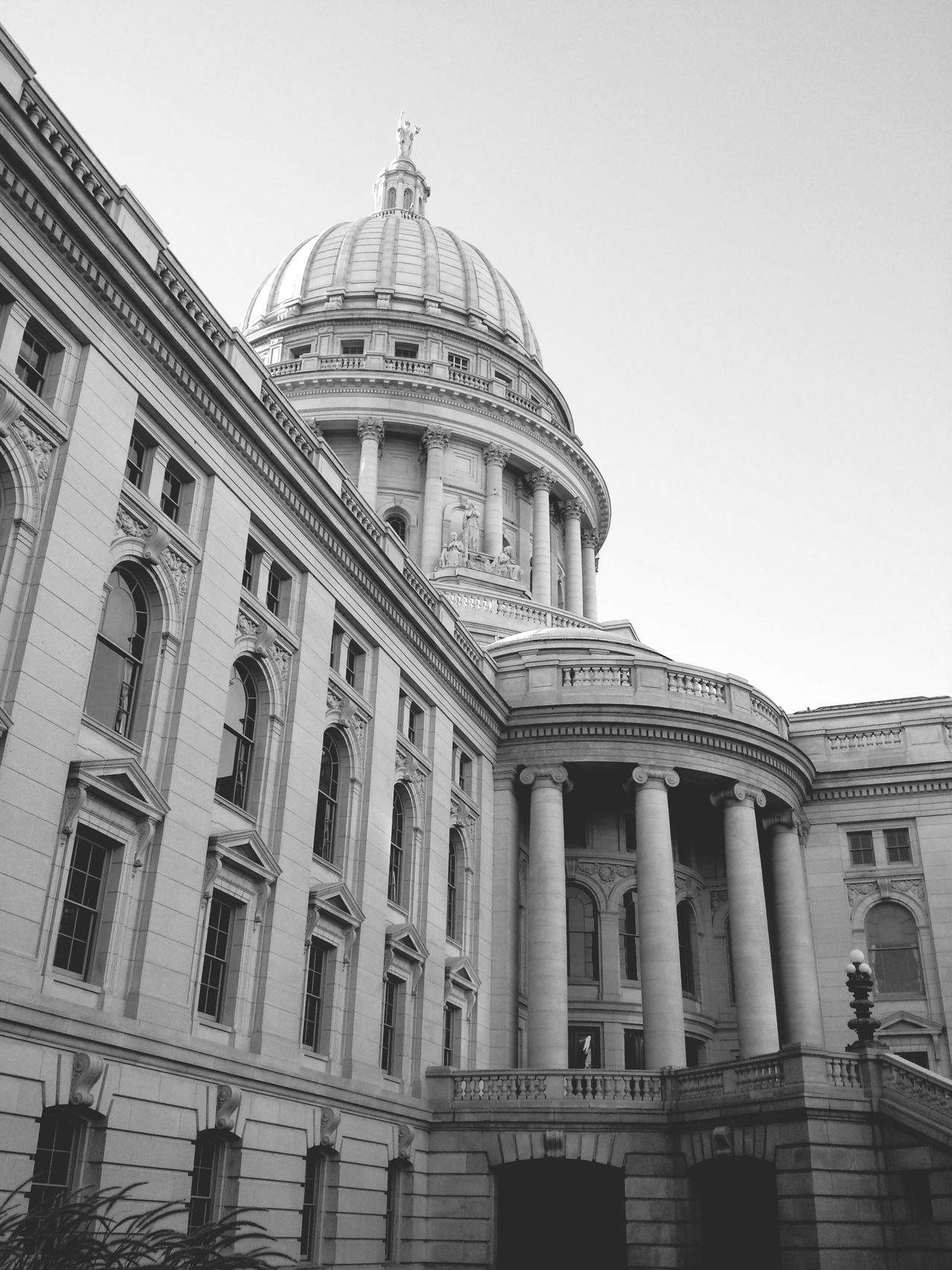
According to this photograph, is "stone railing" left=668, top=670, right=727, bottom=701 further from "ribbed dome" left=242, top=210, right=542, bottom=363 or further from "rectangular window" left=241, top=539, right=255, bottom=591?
"ribbed dome" left=242, top=210, right=542, bottom=363

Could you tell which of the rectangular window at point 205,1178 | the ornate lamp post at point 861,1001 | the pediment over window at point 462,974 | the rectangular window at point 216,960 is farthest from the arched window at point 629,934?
the rectangular window at point 205,1178

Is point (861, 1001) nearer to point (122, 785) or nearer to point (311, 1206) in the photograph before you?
point (311, 1206)

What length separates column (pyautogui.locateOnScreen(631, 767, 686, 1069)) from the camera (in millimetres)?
34906

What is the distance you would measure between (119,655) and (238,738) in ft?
13.6

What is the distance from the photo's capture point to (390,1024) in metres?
30.5

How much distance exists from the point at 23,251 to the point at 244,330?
56.1 m

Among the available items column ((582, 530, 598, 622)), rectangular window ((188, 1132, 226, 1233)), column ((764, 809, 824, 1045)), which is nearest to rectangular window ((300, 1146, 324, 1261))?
rectangular window ((188, 1132, 226, 1233))

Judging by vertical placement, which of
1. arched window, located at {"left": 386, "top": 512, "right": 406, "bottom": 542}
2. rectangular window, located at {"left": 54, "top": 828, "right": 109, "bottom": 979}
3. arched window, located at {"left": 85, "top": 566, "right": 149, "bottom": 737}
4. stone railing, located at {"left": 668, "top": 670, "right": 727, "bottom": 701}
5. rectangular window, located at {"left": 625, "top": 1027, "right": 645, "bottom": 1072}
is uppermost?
arched window, located at {"left": 386, "top": 512, "right": 406, "bottom": 542}

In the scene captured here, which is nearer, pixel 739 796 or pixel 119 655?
pixel 119 655

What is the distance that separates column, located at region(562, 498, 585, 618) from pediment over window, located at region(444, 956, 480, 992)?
1376 inches

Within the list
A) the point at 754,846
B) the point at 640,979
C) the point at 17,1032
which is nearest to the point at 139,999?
the point at 17,1032

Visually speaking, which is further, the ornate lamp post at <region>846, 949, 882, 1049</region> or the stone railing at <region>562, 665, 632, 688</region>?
the stone railing at <region>562, 665, 632, 688</region>

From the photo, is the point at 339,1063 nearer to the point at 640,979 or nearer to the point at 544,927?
the point at 544,927

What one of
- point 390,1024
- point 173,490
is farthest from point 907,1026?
point 173,490
